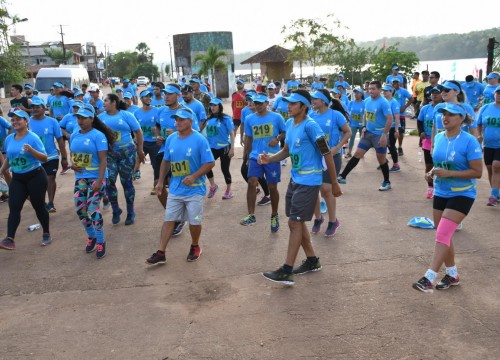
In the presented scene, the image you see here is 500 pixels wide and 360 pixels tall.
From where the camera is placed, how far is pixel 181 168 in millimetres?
5402

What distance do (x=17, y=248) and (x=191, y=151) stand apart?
3.04 m

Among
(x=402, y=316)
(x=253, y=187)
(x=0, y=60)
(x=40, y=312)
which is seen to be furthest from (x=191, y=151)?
(x=0, y=60)

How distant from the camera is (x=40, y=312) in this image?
15.2 ft

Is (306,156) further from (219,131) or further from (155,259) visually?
(219,131)

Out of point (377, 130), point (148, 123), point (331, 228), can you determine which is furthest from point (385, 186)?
point (148, 123)

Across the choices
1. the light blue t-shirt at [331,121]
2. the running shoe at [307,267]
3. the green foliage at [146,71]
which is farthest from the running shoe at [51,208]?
the green foliage at [146,71]

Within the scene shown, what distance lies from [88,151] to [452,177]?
165 inches

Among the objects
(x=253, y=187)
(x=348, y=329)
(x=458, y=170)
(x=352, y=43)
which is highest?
(x=352, y=43)

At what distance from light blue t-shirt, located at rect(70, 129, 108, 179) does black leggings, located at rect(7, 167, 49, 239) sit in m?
0.75

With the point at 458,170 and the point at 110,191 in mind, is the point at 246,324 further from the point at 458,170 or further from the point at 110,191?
the point at 110,191

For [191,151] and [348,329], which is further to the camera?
[191,151]

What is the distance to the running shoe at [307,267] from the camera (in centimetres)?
518

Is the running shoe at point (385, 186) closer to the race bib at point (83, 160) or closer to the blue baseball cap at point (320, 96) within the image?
the blue baseball cap at point (320, 96)

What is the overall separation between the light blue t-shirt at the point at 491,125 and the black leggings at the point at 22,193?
647cm
